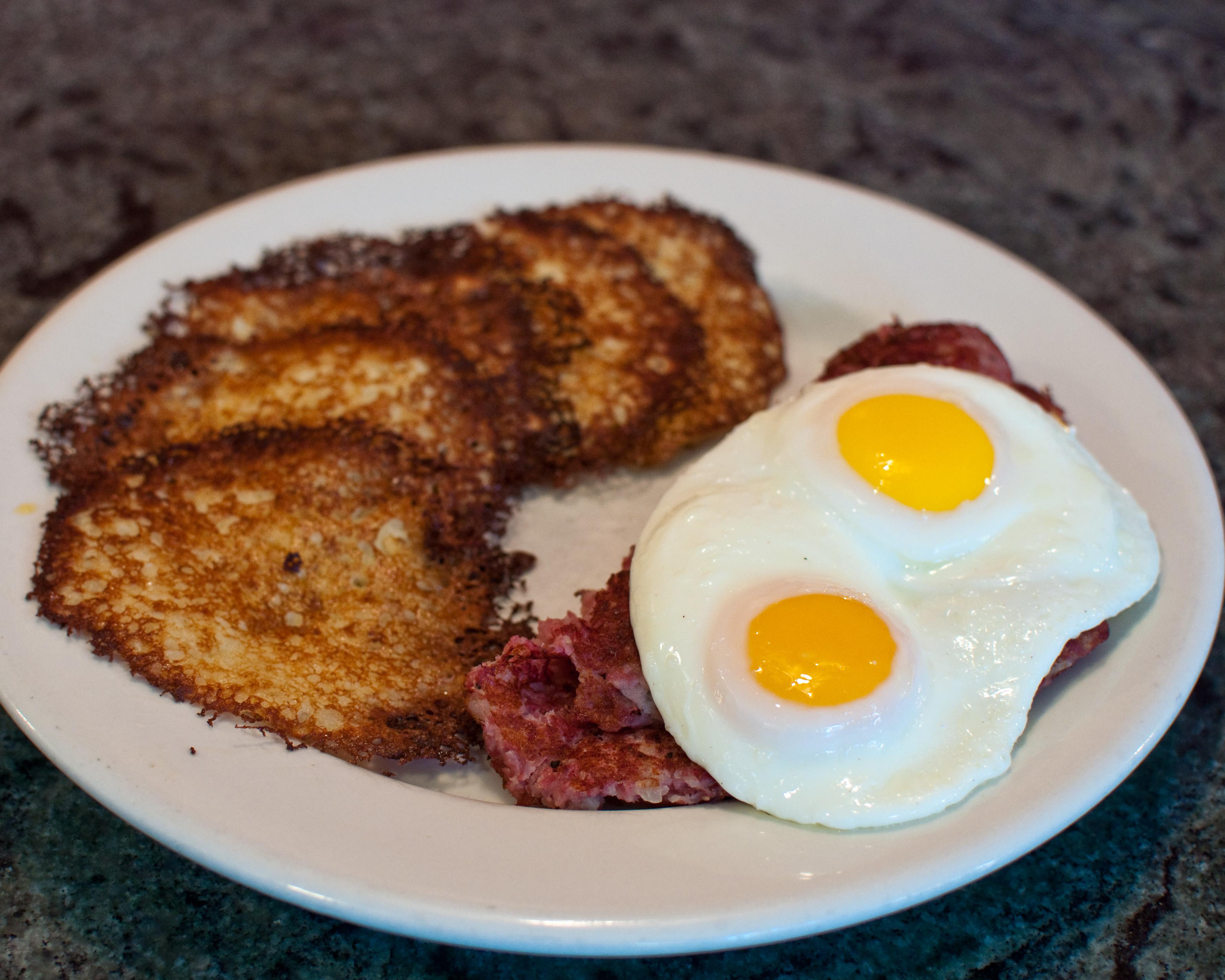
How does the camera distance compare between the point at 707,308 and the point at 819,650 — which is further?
the point at 707,308

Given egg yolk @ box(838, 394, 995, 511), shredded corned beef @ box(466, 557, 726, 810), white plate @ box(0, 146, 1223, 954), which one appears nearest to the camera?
white plate @ box(0, 146, 1223, 954)

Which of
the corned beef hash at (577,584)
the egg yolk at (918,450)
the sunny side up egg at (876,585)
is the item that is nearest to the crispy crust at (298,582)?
the corned beef hash at (577,584)

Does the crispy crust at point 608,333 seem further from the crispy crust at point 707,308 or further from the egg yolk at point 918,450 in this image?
the egg yolk at point 918,450

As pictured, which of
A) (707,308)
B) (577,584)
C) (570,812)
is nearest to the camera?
(570,812)

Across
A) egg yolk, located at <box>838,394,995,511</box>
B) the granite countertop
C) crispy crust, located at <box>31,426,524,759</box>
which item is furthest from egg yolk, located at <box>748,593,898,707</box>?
crispy crust, located at <box>31,426,524,759</box>

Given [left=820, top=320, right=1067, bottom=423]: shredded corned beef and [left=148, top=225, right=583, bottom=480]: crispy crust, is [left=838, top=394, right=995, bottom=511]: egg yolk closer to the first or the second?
[left=820, top=320, right=1067, bottom=423]: shredded corned beef

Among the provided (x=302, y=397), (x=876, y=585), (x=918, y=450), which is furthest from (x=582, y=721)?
(x=302, y=397)

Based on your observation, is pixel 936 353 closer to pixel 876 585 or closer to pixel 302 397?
pixel 876 585
